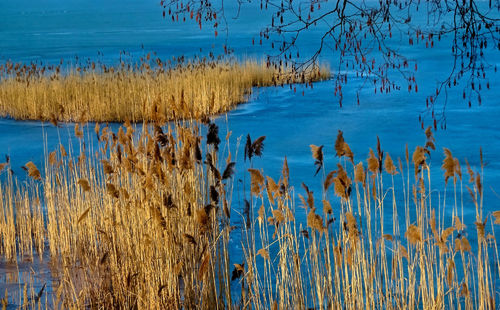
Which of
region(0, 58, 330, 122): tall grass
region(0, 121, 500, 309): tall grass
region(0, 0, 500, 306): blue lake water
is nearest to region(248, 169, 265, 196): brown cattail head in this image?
region(0, 121, 500, 309): tall grass

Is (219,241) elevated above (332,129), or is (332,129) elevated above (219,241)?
(219,241)

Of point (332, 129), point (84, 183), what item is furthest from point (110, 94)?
point (84, 183)

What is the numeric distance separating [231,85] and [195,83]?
1861mm

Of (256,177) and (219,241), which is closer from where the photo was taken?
(256,177)

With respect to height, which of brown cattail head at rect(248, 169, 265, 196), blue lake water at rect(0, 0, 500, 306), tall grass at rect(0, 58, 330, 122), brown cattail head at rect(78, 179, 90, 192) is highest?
brown cattail head at rect(248, 169, 265, 196)

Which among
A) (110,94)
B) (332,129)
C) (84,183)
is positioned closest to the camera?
(84,183)

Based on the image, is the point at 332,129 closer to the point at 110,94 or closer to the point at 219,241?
the point at 110,94

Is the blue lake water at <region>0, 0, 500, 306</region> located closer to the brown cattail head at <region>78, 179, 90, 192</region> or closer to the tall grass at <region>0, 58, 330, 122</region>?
the tall grass at <region>0, 58, 330, 122</region>

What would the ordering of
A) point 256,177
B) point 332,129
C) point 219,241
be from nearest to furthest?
point 256,177, point 219,241, point 332,129

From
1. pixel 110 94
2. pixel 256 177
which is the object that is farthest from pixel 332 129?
pixel 256 177

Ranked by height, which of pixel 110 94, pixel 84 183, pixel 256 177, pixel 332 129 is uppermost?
pixel 256 177

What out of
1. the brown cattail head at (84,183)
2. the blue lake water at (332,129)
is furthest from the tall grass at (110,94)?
the brown cattail head at (84,183)

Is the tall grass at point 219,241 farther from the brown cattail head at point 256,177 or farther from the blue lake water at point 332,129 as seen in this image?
the blue lake water at point 332,129

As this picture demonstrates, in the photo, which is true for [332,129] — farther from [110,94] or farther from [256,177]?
[256,177]
